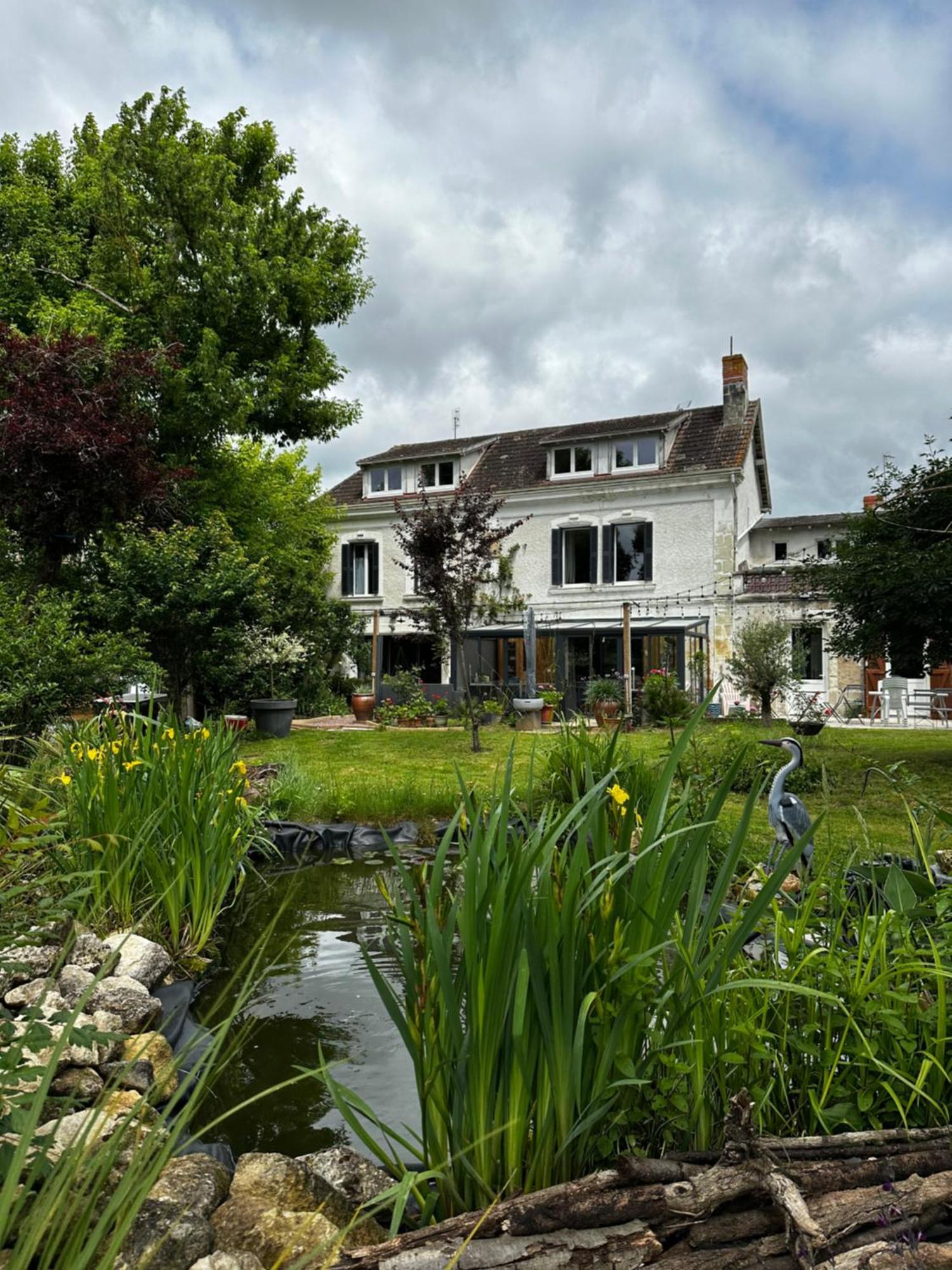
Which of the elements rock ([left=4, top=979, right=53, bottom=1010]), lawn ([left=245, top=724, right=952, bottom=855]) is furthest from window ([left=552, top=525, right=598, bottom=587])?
rock ([left=4, top=979, right=53, bottom=1010])

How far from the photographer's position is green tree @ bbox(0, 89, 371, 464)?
15.1 m

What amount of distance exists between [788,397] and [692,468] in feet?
15.6

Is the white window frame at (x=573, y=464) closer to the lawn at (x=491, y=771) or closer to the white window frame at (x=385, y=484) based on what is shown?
the white window frame at (x=385, y=484)

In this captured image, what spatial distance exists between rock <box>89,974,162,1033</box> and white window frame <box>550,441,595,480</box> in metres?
20.6

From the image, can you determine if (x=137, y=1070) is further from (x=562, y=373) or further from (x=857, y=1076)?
(x=562, y=373)

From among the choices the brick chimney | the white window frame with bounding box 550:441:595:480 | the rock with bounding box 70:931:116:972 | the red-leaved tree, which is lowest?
the rock with bounding box 70:931:116:972

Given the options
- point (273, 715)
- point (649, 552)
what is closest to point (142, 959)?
point (273, 715)

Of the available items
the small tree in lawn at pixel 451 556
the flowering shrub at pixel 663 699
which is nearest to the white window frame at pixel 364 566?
the flowering shrub at pixel 663 699

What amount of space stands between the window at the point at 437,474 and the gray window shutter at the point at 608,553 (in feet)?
17.0

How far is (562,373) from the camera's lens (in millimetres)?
21766

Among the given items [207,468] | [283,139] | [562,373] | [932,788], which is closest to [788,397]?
[562,373]

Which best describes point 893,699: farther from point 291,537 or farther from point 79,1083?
point 79,1083

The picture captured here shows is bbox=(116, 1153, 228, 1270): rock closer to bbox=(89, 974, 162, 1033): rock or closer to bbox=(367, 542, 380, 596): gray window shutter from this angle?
bbox=(89, 974, 162, 1033): rock

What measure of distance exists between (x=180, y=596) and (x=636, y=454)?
1449 cm
